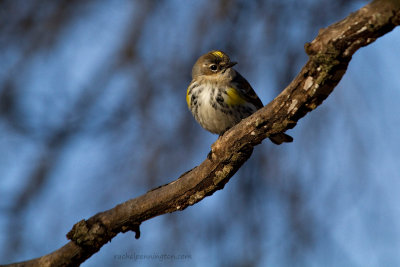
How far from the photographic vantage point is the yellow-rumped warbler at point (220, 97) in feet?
18.3

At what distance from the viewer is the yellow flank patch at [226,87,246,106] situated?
5.59m

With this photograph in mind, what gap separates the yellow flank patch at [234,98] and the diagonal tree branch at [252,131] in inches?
58.2

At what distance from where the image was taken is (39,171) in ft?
20.5

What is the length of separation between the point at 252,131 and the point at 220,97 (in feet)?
6.40

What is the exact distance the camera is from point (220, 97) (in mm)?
5613

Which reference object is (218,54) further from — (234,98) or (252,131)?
(252,131)

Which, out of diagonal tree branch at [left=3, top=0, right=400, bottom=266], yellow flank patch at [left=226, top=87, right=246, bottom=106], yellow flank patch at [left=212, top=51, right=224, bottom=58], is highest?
yellow flank patch at [left=212, top=51, right=224, bottom=58]

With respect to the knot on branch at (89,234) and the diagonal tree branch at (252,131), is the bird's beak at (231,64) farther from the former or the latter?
the knot on branch at (89,234)

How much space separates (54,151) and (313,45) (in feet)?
14.4

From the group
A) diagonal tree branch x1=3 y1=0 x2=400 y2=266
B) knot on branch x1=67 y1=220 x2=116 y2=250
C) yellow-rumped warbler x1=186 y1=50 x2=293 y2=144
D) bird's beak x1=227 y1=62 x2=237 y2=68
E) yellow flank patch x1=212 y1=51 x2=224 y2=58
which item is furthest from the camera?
yellow flank patch x1=212 y1=51 x2=224 y2=58

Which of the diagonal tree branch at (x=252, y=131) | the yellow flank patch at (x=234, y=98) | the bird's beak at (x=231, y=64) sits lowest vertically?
the diagonal tree branch at (x=252, y=131)

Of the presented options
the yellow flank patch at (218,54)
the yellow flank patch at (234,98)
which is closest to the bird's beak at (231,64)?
the yellow flank patch at (218,54)

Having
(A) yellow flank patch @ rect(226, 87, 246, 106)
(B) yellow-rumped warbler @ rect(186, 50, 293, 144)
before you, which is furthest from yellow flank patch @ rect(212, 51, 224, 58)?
(A) yellow flank patch @ rect(226, 87, 246, 106)

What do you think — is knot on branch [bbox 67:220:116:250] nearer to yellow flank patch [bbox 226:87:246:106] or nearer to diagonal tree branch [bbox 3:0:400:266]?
diagonal tree branch [bbox 3:0:400:266]
